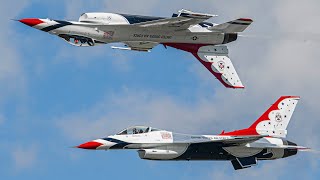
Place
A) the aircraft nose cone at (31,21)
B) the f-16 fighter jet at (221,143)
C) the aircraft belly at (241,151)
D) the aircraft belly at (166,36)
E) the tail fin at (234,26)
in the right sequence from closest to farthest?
the aircraft nose cone at (31,21), the f-16 fighter jet at (221,143), the aircraft belly at (166,36), the tail fin at (234,26), the aircraft belly at (241,151)

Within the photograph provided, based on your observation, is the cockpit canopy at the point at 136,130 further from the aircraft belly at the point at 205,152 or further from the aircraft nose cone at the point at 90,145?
the aircraft belly at the point at 205,152

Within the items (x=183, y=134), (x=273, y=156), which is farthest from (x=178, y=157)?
(x=273, y=156)

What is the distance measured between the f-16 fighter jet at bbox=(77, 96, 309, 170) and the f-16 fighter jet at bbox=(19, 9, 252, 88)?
3.70 m

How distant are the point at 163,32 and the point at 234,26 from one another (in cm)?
447

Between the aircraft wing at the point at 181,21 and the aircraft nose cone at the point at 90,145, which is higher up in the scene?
the aircraft wing at the point at 181,21

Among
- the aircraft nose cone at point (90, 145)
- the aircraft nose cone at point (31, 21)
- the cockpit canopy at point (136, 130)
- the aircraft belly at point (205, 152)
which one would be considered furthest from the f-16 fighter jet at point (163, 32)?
the aircraft nose cone at point (90, 145)

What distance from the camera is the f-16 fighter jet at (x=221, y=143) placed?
222ft

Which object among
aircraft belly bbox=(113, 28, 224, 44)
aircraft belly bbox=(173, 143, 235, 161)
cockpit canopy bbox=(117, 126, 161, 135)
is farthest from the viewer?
aircraft belly bbox=(173, 143, 235, 161)

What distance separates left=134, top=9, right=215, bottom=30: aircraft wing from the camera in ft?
218

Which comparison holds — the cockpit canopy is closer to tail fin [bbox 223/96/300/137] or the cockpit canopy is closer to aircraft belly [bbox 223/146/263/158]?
aircraft belly [bbox 223/146/263/158]

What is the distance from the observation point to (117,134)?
68.2 meters

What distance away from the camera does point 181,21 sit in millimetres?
67438

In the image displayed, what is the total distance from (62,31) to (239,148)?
13500 mm

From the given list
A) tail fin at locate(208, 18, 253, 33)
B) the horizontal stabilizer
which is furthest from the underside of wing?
the horizontal stabilizer
